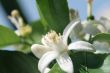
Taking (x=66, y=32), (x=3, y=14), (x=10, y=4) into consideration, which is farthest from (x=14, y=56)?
(x=3, y=14)

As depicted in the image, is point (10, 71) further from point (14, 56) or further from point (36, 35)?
point (36, 35)

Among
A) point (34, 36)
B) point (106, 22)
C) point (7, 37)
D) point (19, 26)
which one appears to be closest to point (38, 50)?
point (106, 22)

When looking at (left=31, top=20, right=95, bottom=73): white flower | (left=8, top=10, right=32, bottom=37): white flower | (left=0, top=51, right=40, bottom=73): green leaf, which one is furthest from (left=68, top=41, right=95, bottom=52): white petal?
(left=8, top=10, right=32, bottom=37): white flower

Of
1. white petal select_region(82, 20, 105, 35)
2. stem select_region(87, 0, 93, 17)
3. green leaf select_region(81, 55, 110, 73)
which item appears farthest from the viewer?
stem select_region(87, 0, 93, 17)

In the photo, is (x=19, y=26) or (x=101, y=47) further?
(x=19, y=26)

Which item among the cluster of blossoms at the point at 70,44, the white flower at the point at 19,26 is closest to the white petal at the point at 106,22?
the cluster of blossoms at the point at 70,44

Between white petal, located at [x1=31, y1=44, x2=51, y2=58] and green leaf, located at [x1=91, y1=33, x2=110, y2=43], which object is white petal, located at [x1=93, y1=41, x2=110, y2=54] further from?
white petal, located at [x1=31, y1=44, x2=51, y2=58]

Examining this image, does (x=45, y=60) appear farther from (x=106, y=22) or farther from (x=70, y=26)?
(x=106, y=22)
